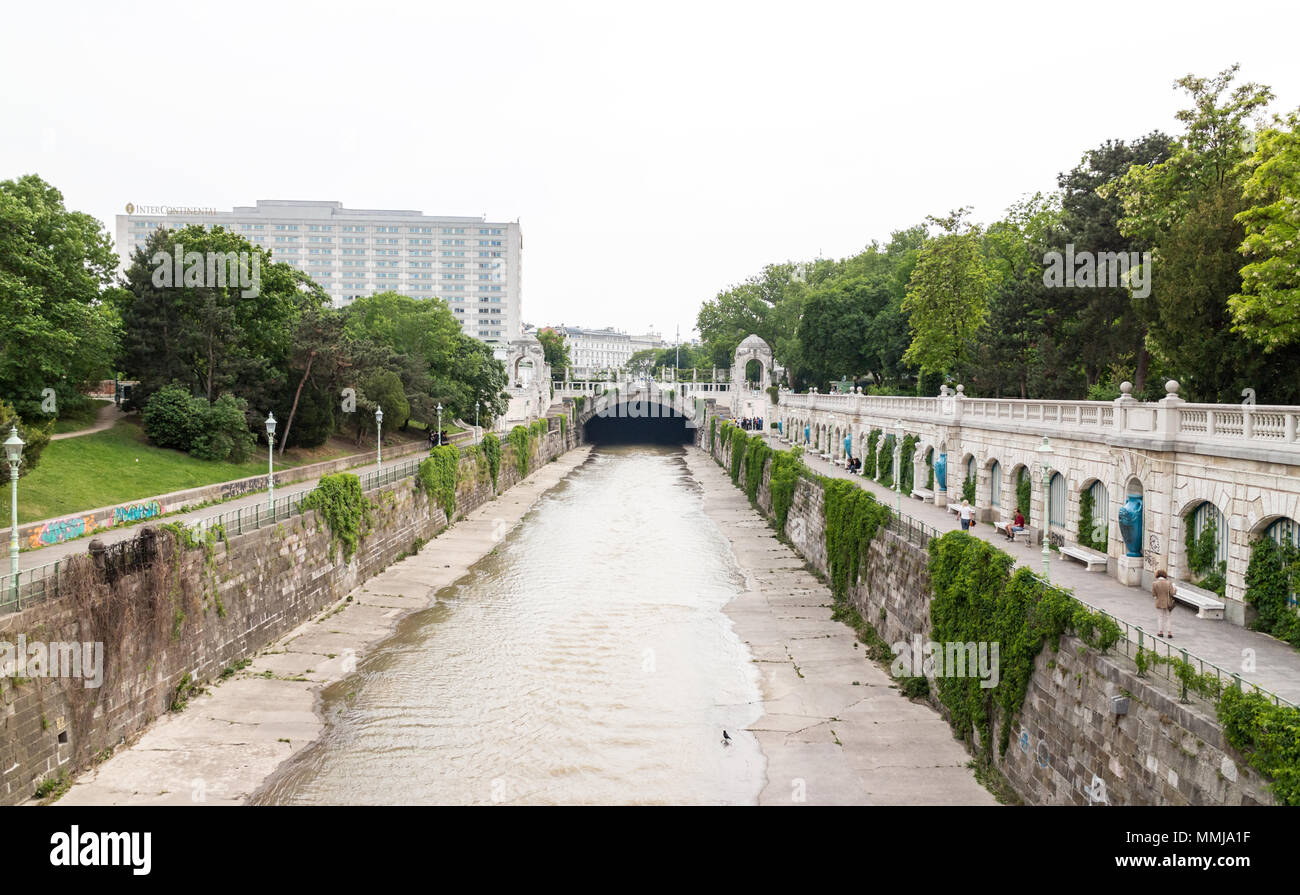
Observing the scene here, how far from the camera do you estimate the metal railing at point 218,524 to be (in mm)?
17453

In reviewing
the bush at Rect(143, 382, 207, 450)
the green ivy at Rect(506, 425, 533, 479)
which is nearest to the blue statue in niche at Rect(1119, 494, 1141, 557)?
the bush at Rect(143, 382, 207, 450)

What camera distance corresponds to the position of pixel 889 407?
157 feet

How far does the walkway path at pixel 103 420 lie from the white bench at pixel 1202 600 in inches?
1679

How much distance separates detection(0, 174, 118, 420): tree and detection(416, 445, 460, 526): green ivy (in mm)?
14794

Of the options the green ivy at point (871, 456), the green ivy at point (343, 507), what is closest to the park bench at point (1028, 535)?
the green ivy at point (871, 456)

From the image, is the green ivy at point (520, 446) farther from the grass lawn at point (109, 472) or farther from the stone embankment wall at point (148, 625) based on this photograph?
the stone embankment wall at point (148, 625)

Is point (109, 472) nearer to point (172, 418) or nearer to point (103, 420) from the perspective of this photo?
point (172, 418)

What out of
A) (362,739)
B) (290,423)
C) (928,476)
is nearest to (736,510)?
(928,476)

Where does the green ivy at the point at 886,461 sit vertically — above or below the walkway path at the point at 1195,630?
above

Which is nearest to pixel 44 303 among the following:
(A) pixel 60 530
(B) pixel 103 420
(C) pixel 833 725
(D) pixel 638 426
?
(B) pixel 103 420

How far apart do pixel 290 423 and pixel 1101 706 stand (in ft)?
153

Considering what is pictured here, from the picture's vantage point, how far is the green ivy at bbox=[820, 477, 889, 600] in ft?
98.8

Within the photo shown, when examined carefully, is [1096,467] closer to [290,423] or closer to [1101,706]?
[1101,706]
